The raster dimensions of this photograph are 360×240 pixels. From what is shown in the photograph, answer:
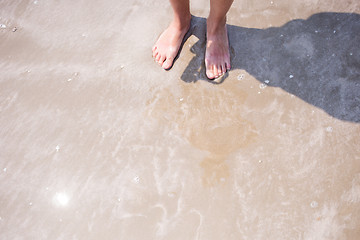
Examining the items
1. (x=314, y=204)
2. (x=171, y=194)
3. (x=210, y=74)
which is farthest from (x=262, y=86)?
(x=171, y=194)

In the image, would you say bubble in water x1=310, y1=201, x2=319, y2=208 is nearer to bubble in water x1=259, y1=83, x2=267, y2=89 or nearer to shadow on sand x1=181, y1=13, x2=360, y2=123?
shadow on sand x1=181, y1=13, x2=360, y2=123

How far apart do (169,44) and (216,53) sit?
12.4 inches

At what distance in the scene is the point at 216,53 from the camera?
1736 millimetres

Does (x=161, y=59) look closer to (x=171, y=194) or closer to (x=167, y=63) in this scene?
(x=167, y=63)

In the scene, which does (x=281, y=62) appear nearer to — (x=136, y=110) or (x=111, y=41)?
(x=136, y=110)

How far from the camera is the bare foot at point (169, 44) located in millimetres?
1771

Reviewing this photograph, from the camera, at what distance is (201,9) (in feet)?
6.42

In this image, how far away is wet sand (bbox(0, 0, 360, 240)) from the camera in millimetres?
1389

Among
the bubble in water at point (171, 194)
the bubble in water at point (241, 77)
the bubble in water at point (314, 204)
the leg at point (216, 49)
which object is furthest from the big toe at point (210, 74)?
the bubble in water at point (314, 204)

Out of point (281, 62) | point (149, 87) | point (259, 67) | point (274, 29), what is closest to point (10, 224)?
point (149, 87)

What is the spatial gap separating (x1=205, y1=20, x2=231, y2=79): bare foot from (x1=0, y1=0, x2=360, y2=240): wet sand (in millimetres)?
59

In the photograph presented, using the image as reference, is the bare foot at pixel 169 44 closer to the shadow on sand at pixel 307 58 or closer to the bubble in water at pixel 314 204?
the shadow on sand at pixel 307 58

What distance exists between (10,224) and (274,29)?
77.3 inches

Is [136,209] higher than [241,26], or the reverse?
[241,26]
